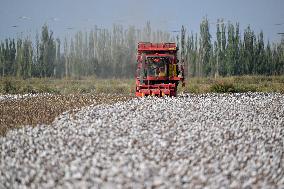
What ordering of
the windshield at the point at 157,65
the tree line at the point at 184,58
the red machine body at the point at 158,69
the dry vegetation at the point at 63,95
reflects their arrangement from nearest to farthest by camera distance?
the dry vegetation at the point at 63,95, the red machine body at the point at 158,69, the windshield at the point at 157,65, the tree line at the point at 184,58

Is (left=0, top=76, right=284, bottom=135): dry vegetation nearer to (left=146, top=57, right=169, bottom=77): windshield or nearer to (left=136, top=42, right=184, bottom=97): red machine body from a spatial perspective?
(left=136, top=42, right=184, bottom=97): red machine body

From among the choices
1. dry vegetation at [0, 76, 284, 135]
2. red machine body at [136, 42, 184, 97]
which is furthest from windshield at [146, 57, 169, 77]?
dry vegetation at [0, 76, 284, 135]

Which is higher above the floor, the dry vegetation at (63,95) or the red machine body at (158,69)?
the red machine body at (158,69)

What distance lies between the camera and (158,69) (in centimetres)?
1988

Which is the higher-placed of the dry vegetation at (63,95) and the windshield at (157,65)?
the windshield at (157,65)

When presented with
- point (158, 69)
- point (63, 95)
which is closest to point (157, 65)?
point (158, 69)

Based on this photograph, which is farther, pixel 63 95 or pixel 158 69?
pixel 63 95

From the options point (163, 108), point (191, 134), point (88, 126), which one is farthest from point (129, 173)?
point (163, 108)

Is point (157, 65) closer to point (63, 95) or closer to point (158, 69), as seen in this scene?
point (158, 69)

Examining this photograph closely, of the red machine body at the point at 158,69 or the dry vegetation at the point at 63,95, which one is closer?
the dry vegetation at the point at 63,95

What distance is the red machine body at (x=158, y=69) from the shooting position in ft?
61.7

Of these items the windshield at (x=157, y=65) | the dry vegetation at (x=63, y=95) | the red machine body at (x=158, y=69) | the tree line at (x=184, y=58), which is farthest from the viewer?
the tree line at (x=184, y=58)

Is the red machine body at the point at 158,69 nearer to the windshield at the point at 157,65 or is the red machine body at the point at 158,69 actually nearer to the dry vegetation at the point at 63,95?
the windshield at the point at 157,65

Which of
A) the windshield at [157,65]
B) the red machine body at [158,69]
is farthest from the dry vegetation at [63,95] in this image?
the windshield at [157,65]
